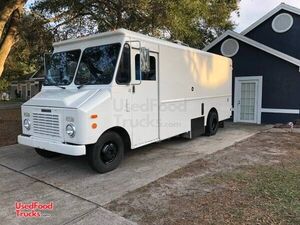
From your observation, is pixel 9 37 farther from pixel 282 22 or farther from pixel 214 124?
pixel 282 22

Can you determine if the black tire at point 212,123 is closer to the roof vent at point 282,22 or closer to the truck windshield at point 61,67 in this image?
the truck windshield at point 61,67

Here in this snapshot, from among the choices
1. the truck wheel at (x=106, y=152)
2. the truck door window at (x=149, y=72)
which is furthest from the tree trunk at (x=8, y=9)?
the truck wheel at (x=106, y=152)

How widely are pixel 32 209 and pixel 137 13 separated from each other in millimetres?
8691

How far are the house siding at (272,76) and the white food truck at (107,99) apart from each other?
250 inches

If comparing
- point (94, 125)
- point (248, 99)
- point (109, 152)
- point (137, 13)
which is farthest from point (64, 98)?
point (248, 99)

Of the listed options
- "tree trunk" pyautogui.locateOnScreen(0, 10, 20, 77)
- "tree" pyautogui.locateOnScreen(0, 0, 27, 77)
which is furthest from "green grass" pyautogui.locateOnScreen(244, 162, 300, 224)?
"tree trunk" pyautogui.locateOnScreen(0, 10, 20, 77)

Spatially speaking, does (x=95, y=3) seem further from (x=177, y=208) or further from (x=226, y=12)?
(x=177, y=208)

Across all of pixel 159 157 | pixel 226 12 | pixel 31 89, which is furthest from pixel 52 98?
pixel 31 89

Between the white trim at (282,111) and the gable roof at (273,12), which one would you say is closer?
the white trim at (282,111)

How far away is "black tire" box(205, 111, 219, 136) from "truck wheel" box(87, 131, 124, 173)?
4276mm

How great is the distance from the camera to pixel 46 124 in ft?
19.5

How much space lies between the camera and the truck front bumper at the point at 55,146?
211 inches

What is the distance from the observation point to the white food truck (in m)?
5.57

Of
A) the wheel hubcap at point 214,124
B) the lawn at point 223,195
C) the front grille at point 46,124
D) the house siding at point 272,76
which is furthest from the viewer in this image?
the house siding at point 272,76
